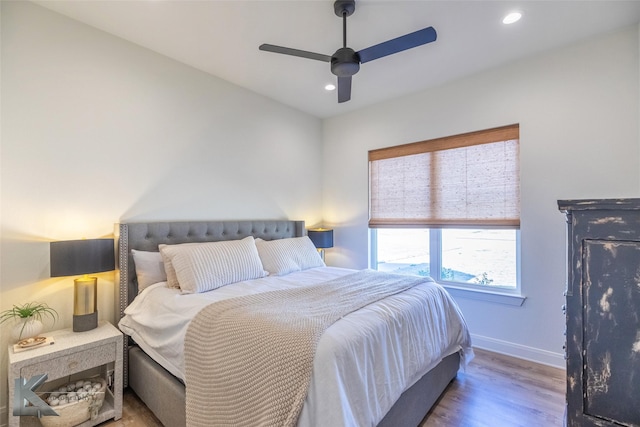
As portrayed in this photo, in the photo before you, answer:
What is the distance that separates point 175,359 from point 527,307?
10.0 feet

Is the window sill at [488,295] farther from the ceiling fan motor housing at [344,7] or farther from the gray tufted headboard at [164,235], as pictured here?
the ceiling fan motor housing at [344,7]

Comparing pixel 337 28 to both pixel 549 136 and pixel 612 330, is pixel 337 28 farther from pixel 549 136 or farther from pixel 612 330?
pixel 612 330

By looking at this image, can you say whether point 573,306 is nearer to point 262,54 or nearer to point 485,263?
point 485,263

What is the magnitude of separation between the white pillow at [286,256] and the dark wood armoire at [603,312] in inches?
87.7

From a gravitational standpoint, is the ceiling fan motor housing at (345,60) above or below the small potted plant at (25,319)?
above

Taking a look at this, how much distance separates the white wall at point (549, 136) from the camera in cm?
240

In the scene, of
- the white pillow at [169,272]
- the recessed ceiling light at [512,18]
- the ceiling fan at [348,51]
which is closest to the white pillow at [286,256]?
the white pillow at [169,272]

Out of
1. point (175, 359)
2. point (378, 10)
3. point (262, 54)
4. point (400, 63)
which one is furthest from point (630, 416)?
point (262, 54)

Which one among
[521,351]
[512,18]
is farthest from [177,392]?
[512,18]

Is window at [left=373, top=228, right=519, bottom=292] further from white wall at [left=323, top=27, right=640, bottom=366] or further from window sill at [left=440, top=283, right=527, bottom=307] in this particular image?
white wall at [left=323, top=27, right=640, bottom=366]

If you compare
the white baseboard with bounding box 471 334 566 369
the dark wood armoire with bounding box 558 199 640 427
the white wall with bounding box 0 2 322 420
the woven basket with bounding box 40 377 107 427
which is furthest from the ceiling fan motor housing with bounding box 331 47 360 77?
the white baseboard with bounding box 471 334 566 369

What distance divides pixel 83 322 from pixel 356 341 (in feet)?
6.44

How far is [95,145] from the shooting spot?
2355 mm

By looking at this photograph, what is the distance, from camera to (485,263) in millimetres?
3160
